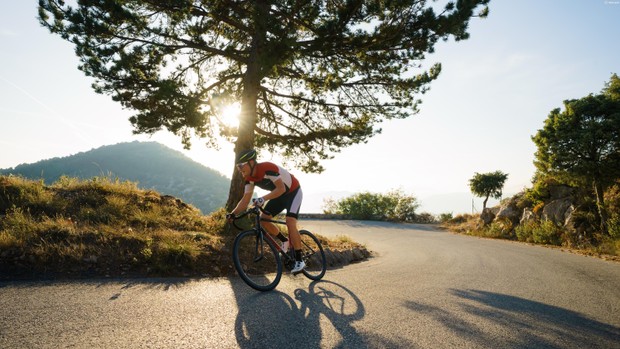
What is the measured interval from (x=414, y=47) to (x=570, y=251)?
8.42m

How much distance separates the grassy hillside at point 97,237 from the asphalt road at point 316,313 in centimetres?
56

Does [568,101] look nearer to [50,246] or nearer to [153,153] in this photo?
[50,246]

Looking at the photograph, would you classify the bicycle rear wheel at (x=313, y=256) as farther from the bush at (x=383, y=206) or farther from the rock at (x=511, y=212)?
the bush at (x=383, y=206)

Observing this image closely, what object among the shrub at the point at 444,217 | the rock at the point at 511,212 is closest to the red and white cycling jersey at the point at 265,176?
the rock at the point at 511,212

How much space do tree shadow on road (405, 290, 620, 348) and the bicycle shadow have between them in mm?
947

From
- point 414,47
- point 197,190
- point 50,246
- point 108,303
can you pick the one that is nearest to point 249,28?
point 414,47

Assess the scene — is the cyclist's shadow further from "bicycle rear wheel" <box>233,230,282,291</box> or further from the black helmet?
the black helmet

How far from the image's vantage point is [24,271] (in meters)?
4.95

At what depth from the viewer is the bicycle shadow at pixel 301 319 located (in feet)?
10.5

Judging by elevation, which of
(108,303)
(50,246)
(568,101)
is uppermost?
(568,101)

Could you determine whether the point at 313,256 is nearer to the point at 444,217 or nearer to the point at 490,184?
the point at 490,184

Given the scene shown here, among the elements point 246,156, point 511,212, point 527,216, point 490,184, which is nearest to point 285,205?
point 246,156

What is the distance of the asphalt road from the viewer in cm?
319

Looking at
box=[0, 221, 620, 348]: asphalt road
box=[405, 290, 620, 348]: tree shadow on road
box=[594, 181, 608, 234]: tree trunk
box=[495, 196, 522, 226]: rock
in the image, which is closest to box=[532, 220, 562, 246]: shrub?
box=[594, 181, 608, 234]: tree trunk
